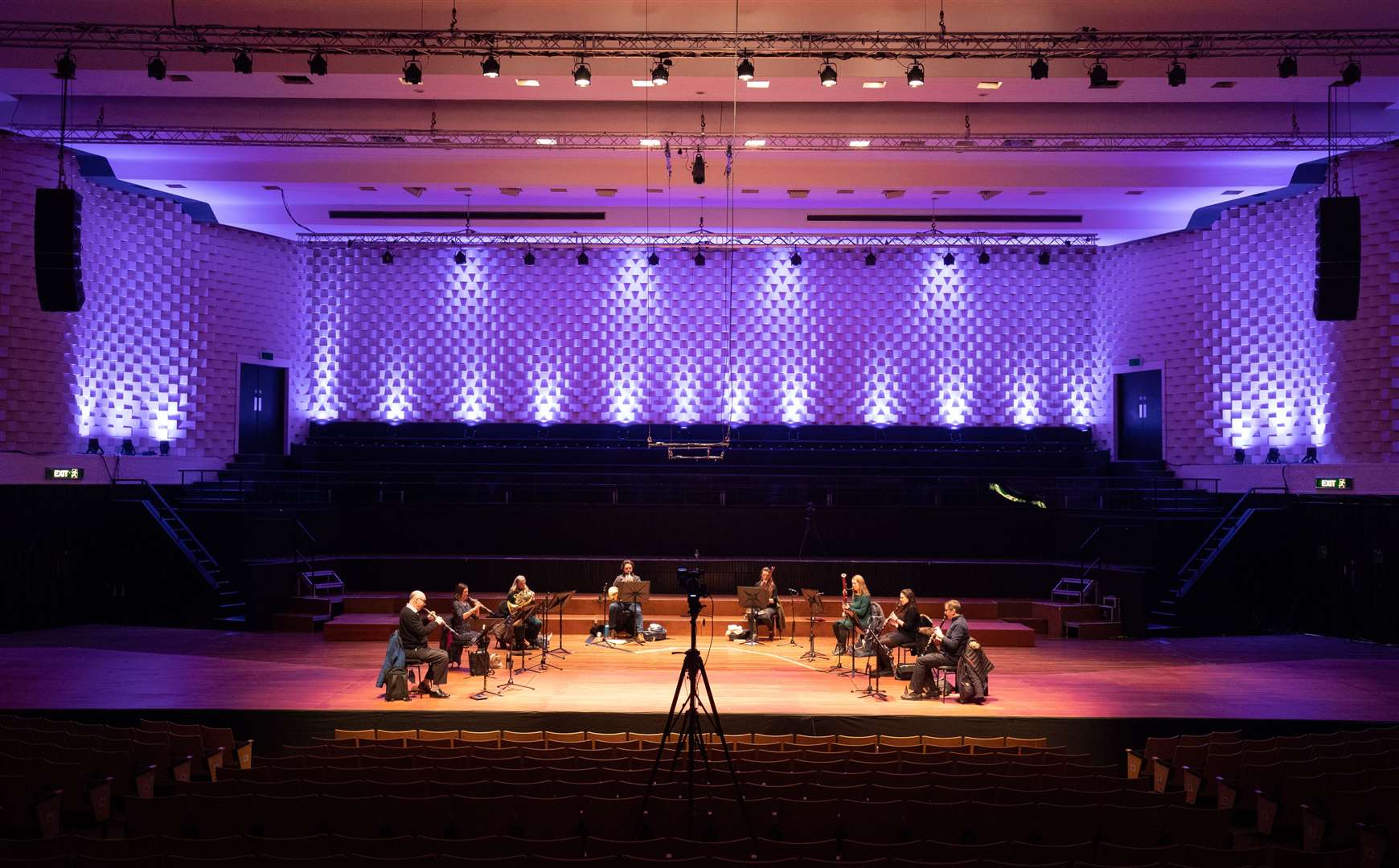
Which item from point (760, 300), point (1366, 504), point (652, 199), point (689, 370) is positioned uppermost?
point (652, 199)

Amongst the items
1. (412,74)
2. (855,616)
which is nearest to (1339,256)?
(855,616)

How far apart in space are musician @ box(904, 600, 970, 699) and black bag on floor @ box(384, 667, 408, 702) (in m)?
5.10

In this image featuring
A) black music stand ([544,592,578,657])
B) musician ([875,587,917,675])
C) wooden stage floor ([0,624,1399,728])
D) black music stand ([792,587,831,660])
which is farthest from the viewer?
black music stand ([792,587,831,660])

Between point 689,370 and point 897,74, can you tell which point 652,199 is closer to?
point 689,370

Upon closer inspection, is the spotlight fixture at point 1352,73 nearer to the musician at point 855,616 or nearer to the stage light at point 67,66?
the musician at point 855,616

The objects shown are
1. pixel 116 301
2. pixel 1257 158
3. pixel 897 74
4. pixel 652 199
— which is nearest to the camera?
pixel 897 74

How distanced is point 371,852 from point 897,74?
10.1 m

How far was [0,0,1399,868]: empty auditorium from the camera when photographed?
6.30 m

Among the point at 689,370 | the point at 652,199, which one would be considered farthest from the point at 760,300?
the point at 652,199

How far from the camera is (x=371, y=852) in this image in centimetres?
475

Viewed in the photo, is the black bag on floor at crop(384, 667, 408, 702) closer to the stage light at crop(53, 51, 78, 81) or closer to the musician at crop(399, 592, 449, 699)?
the musician at crop(399, 592, 449, 699)

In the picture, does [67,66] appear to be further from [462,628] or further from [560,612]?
[560,612]

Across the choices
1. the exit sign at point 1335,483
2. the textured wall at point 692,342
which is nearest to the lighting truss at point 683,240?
the textured wall at point 692,342

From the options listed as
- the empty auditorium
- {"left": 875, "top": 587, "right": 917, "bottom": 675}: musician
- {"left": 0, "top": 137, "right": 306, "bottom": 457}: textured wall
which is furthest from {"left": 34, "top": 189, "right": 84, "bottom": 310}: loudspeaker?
{"left": 875, "top": 587, "right": 917, "bottom": 675}: musician
